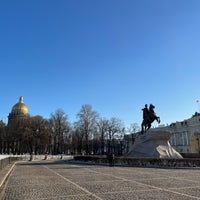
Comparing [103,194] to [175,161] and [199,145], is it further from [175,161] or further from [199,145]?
[199,145]

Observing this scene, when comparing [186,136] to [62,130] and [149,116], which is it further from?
[149,116]

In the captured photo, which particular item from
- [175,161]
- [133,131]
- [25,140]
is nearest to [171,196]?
[175,161]

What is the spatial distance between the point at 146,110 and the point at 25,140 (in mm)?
41783

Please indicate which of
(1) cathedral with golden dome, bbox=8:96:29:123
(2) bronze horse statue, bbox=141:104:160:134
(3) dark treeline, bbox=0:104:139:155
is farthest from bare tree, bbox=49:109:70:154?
(1) cathedral with golden dome, bbox=8:96:29:123

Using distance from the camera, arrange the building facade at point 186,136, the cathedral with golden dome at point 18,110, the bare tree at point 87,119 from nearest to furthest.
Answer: the bare tree at point 87,119 → the building facade at point 186,136 → the cathedral with golden dome at point 18,110

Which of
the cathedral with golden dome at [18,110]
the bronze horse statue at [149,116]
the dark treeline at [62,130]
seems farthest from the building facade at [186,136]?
the cathedral with golden dome at [18,110]

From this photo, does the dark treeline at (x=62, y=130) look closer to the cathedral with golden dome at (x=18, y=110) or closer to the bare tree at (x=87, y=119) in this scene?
the bare tree at (x=87, y=119)

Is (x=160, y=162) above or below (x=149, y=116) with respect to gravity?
below

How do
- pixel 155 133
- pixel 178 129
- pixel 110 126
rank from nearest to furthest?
pixel 155 133, pixel 110 126, pixel 178 129

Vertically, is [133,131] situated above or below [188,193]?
above

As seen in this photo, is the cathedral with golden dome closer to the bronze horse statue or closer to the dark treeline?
the dark treeline

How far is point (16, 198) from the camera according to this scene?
31.9 ft

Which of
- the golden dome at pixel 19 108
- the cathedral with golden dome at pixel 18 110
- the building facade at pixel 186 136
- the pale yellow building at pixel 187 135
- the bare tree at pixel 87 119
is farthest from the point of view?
the golden dome at pixel 19 108

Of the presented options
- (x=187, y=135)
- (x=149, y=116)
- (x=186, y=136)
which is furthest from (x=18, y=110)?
(x=149, y=116)
